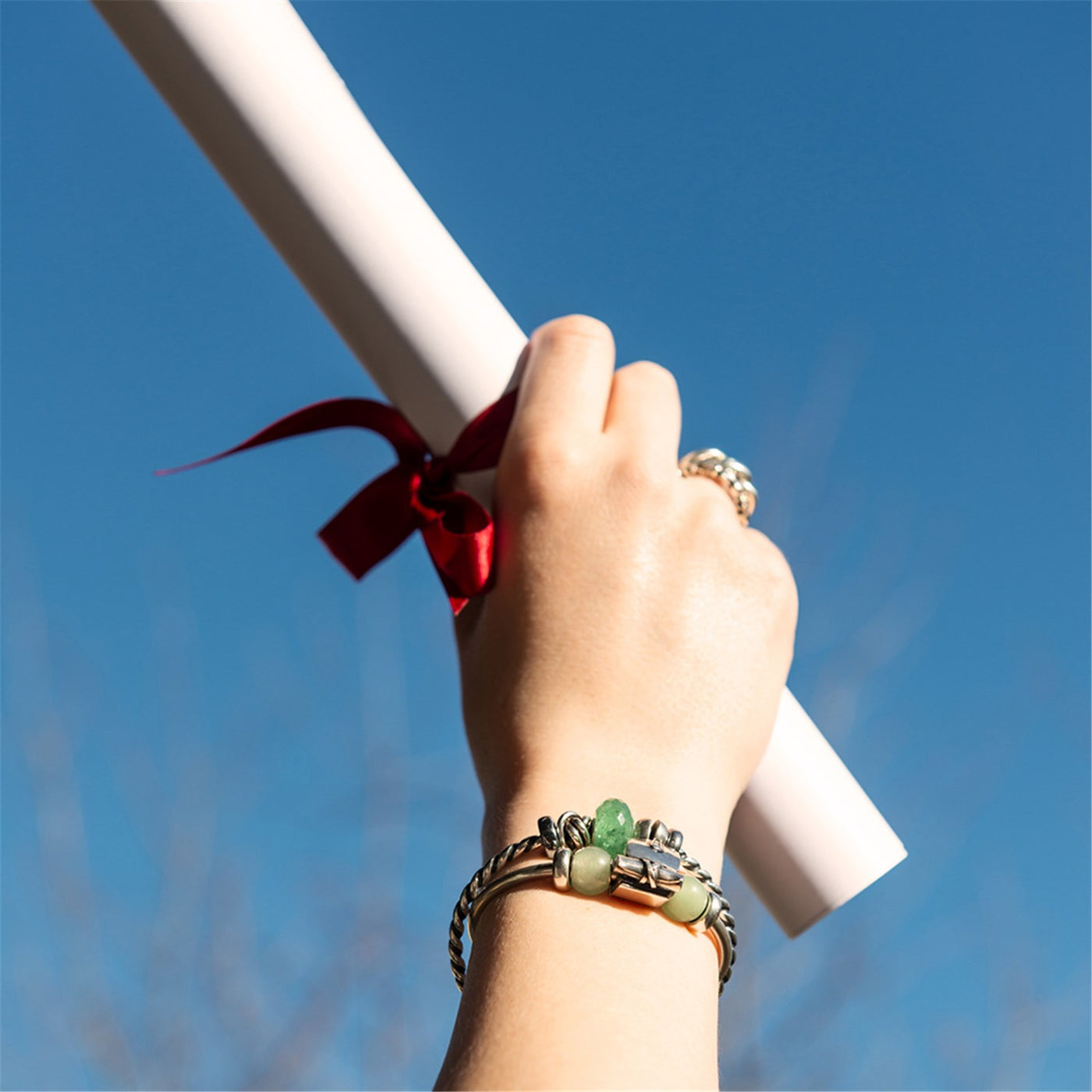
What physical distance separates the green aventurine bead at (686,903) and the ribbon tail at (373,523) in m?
0.43

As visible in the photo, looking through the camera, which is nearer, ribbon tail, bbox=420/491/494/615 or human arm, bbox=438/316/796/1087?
human arm, bbox=438/316/796/1087

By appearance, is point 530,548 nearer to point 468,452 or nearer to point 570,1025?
point 468,452

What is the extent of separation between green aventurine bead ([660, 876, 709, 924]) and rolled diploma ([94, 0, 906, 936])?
0.26m

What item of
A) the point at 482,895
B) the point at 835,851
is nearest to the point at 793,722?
the point at 835,851

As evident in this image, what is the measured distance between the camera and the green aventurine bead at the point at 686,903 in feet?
2.21

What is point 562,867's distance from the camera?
0.65 metres

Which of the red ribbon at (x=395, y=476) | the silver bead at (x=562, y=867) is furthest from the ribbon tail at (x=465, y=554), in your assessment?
the silver bead at (x=562, y=867)

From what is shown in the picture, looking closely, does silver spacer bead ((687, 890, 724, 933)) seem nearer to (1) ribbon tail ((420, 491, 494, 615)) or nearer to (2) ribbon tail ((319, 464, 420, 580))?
(1) ribbon tail ((420, 491, 494, 615))

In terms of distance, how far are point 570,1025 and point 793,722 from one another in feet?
1.49

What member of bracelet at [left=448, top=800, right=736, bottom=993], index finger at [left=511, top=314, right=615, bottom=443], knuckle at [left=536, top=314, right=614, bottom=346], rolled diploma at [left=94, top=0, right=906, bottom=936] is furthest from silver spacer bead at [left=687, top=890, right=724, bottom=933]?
knuckle at [left=536, top=314, right=614, bottom=346]

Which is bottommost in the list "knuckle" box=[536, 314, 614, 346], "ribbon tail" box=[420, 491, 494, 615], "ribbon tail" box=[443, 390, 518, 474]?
"ribbon tail" box=[420, 491, 494, 615]

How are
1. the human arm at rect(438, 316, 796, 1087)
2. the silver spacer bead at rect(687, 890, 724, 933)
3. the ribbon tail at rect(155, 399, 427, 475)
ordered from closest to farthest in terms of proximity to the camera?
1. the human arm at rect(438, 316, 796, 1087)
2. the silver spacer bead at rect(687, 890, 724, 933)
3. the ribbon tail at rect(155, 399, 427, 475)

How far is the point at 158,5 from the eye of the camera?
90 cm

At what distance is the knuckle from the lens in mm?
949
